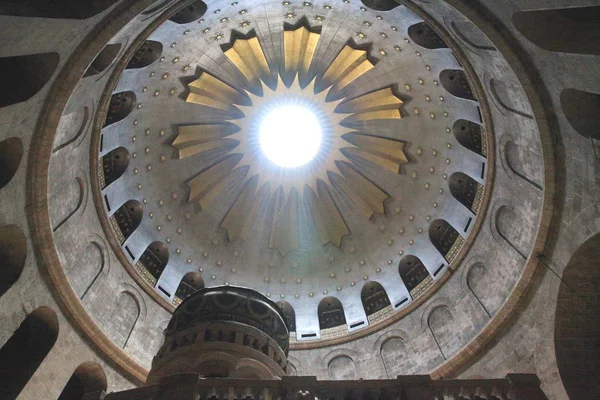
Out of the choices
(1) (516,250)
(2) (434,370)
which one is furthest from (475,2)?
(2) (434,370)

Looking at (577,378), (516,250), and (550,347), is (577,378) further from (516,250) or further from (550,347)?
(516,250)

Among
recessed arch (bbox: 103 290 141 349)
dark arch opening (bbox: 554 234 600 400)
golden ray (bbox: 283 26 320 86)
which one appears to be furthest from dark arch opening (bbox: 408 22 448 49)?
recessed arch (bbox: 103 290 141 349)

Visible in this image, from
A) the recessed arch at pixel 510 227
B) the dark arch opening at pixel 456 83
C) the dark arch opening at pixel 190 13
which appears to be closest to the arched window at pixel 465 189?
the recessed arch at pixel 510 227

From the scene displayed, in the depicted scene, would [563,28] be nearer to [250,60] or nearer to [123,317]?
[250,60]

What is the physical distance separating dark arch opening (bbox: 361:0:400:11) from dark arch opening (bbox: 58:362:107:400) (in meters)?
16.2

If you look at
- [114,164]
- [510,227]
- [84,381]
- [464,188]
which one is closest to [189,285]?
[114,164]

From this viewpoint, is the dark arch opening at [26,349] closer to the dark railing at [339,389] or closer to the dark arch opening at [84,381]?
the dark arch opening at [84,381]

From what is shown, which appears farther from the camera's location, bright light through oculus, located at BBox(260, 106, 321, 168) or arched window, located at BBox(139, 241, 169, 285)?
bright light through oculus, located at BBox(260, 106, 321, 168)

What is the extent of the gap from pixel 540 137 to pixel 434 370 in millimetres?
9171

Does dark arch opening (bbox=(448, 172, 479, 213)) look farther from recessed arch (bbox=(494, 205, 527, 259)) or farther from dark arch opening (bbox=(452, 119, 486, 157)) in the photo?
recessed arch (bbox=(494, 205, 527, 259))

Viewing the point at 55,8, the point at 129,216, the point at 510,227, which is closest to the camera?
the point at 55,8

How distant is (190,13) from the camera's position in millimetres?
16984

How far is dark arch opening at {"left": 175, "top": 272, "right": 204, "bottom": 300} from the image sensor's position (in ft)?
70.6

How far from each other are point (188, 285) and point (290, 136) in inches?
389
